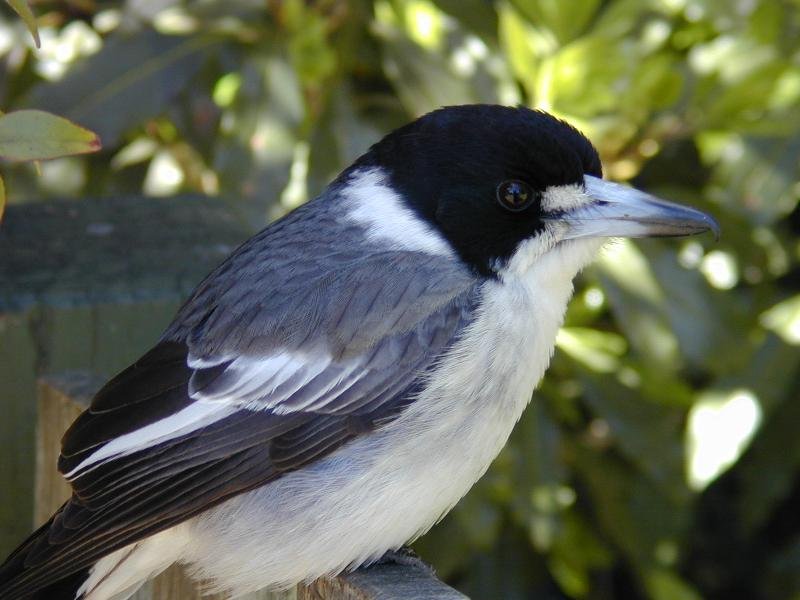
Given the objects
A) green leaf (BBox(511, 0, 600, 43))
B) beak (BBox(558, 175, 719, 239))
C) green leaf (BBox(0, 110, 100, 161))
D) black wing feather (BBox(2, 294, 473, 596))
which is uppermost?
green leaf (BBox(0, 110, 100, 161))

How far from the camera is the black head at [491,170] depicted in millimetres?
2373

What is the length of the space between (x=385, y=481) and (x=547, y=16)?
5.33 feet

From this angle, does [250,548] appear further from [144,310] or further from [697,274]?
[697,274]

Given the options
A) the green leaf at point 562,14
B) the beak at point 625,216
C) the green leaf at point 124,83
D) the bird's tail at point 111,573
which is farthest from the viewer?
the green leaf at point 124,83

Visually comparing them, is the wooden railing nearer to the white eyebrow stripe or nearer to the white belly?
the white belly

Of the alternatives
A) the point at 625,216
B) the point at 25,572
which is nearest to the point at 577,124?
the point at 625,216

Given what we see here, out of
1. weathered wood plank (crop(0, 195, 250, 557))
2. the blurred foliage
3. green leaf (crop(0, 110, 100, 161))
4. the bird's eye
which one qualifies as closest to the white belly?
the bird's eye

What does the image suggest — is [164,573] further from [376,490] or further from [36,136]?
[36,136]

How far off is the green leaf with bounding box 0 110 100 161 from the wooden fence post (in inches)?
29.0

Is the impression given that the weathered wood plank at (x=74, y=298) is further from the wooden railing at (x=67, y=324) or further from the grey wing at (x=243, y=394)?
the grey wing at (x=243, y=394)

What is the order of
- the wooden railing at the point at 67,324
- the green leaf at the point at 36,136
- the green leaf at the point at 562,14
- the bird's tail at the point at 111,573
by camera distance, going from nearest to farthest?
the green leaf at the point at 36,136, the bird's tail at the point at 111,573, the wooden railing at the point at 67,324, the green leaf at the point at 562,14

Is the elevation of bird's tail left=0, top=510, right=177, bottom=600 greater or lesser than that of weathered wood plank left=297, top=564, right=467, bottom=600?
lesser

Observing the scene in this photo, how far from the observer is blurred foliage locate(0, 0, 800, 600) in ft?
10.9

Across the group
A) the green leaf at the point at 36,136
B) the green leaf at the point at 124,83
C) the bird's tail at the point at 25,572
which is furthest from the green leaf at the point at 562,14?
the green leaf at the point at 36,136
